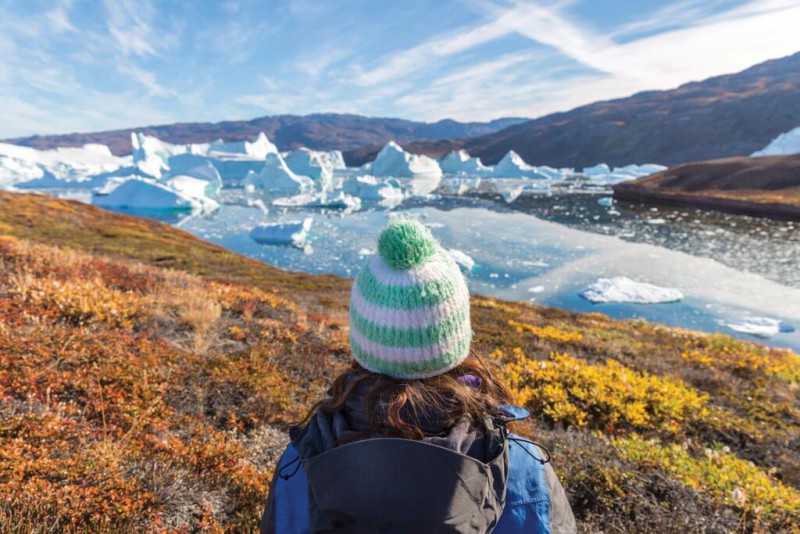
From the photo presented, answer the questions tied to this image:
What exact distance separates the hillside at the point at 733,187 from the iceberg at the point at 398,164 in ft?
153

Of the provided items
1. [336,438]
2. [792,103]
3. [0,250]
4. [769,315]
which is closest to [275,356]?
[336,438]

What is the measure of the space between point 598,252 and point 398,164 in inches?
2835

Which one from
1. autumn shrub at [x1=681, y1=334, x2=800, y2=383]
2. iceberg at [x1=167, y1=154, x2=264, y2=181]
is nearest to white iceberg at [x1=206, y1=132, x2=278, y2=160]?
iceberg at [x1=167, y1=154, x2=264, y2=181]

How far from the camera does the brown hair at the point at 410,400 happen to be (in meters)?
1.36

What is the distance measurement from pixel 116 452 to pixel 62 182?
94.4 m

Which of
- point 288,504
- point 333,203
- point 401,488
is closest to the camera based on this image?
point 401,488

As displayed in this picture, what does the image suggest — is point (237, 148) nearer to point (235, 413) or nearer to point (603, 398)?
point (235, 413)

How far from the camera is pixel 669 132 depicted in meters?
126

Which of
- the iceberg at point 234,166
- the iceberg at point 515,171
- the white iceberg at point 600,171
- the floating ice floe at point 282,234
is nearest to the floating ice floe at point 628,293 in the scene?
the floating ice floe at point 282,234

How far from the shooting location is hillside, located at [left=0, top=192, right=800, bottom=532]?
2504mm

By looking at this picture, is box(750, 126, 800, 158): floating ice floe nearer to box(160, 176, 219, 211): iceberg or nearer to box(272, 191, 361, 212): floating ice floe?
box(272, 191, 361, 212): floating ice floe

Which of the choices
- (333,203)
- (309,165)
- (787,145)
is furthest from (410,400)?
(787,145)

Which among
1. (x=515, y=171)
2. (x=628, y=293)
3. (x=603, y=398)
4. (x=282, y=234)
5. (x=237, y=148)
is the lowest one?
(x=628, y=293)

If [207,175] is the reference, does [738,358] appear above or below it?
below
